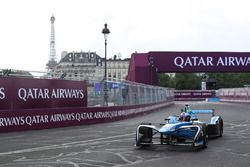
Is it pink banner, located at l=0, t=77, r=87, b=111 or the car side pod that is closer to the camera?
the car side pod

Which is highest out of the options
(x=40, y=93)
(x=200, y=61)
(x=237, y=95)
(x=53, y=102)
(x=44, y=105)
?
(x=200, y=61)

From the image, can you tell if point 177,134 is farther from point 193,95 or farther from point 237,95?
point 193,95

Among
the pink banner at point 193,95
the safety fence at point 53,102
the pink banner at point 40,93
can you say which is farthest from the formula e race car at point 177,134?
the pink banner at point 193,95

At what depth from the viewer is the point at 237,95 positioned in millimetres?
63875

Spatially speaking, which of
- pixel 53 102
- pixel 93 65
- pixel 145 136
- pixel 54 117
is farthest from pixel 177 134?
pixel 93 65

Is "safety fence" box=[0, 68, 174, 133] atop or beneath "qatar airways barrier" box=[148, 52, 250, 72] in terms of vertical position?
beneath

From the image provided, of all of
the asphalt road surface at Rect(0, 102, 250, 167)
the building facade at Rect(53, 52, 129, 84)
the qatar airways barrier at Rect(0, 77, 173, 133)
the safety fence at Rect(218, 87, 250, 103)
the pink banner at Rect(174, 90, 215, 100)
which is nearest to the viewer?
the asphalt road surface at Rect(0, 102, 250, 167)

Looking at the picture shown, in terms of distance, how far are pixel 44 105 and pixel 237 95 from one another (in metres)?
47.3

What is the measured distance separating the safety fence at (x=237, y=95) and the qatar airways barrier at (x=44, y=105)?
120 feet

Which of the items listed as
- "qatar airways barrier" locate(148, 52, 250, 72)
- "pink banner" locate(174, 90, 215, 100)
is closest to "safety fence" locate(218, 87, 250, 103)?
"qatar airways barrier" locate(148, 52, 250, 72)

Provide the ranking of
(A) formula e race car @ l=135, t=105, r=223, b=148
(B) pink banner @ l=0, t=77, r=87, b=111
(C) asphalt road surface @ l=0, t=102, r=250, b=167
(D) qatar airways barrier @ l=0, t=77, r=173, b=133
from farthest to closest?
(B) pink banner @ l=0, t=77, r=87, b=111
(D) qatar airways barrier @ l=0, t=77, r=173, b=133
(A) formula e race car @ l=135, t=105, r=223, b=148
(C) asphalt road surface @ l=0, t=102, r=250, b=167

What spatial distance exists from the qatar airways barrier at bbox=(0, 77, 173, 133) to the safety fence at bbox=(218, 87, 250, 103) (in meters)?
36.6

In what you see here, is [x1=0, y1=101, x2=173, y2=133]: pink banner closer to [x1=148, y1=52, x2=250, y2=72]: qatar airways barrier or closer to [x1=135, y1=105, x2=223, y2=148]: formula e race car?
[x1=135, y1=105, x2=223, y2=148]: formula e race car

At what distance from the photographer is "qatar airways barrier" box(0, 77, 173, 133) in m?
18.4
